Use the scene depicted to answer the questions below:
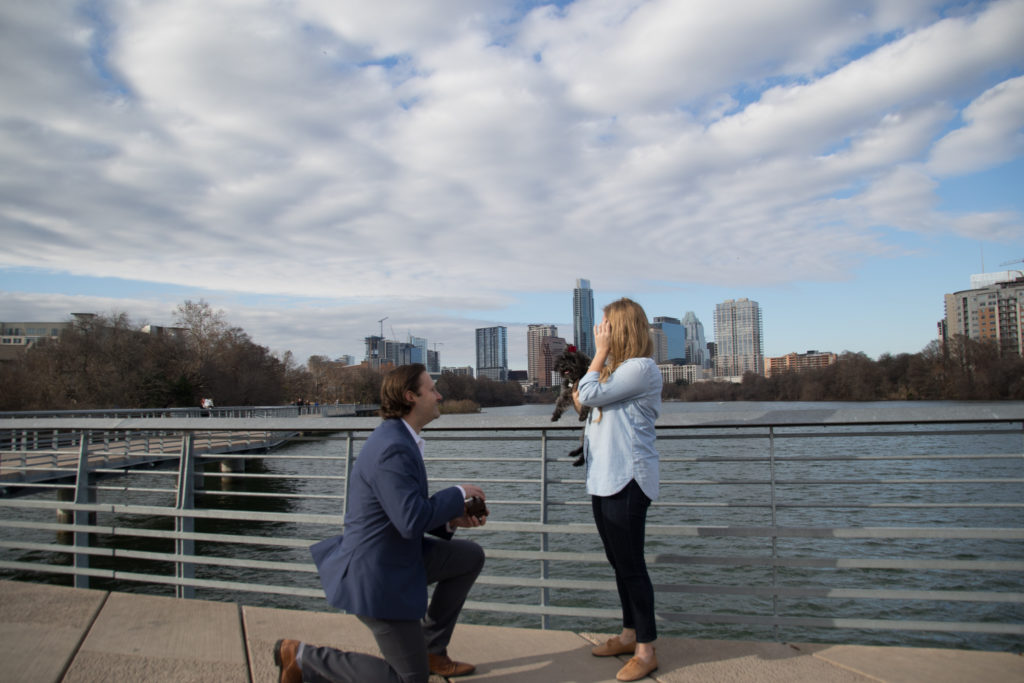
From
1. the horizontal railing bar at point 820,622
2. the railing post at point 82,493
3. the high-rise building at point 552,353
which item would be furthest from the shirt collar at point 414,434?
the railing post at point 82,493

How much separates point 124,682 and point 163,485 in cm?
2382

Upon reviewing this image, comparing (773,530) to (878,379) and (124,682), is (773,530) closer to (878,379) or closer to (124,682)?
(124,682)

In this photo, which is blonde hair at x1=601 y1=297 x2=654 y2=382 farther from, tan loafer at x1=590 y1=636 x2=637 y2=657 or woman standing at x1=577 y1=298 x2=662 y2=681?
tan loafer at x1=590 y1=636 x2=637 y2=657

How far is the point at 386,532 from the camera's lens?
8.42 feet

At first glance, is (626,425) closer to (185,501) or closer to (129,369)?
(185,501)

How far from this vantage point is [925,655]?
3250mm

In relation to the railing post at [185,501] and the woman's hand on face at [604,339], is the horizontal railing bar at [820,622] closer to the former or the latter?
the woman's hand on face at [604,339]

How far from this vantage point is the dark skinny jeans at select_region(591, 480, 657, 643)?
299cm

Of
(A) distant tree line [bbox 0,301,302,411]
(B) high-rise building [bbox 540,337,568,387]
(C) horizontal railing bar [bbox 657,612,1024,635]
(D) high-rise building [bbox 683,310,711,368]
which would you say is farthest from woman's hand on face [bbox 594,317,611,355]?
(D) high-rise building [bbox 683,310,711,368]

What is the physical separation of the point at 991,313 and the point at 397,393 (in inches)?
4336

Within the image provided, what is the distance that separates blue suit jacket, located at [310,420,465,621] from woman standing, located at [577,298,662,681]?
762 mm

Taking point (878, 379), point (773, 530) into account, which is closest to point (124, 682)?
point (773, 530)

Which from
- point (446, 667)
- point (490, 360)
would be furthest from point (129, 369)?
point (446, 667)

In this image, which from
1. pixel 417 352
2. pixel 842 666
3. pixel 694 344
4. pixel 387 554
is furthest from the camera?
pixel 694 344
